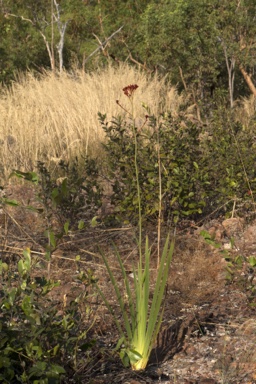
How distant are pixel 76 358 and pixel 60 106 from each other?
6929 mm

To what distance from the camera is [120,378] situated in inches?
120

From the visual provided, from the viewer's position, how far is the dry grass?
7.61 m

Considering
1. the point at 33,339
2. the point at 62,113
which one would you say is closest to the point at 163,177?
the point at 33,339

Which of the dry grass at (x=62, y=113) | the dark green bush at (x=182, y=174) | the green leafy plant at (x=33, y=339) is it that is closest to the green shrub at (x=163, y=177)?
the dark green bush at (x=182, y=174)

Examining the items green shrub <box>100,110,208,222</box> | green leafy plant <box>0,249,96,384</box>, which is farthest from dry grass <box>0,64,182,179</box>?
green leafy plant <box>0,249,96,384</box>

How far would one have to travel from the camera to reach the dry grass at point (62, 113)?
300 inches

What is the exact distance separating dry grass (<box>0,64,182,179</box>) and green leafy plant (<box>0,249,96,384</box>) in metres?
3.36

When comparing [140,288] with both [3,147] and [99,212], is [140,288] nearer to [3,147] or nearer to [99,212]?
[99,212]

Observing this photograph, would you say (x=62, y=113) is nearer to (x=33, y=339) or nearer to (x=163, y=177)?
(x=163, y=177)

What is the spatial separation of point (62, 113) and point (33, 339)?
661 centimetres

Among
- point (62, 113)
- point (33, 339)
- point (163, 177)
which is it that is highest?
point (33, 339)

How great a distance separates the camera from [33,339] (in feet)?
9.04

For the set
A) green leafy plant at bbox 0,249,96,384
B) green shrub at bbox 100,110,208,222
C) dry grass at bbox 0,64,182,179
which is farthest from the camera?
dry grass at bbox 0,64,182,179

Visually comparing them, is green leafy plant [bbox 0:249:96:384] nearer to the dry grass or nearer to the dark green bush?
the dark green bush
